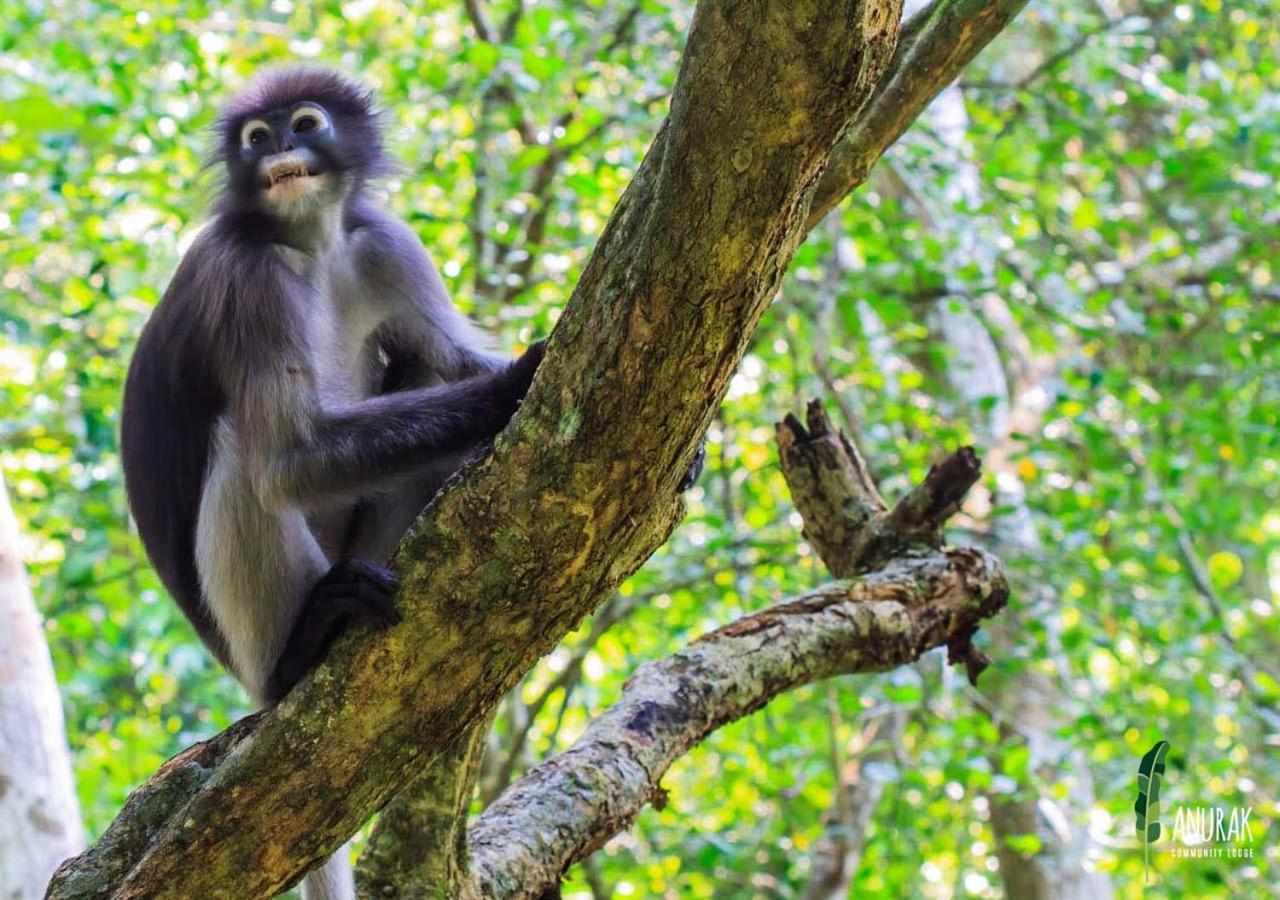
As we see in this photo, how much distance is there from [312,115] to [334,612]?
2.19 meters

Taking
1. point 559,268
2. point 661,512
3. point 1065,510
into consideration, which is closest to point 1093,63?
point 1065,510

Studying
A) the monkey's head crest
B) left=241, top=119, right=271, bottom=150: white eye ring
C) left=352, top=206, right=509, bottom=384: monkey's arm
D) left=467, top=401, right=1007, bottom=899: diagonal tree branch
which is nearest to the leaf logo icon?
left=467, top=401, right=1007, bottom=899: diagonal tree branch

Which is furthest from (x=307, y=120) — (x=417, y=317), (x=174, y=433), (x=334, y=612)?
(x=334, y=612)

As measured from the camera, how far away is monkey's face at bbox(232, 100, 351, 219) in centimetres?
438

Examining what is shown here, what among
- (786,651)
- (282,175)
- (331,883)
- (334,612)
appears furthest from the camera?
(282,175)

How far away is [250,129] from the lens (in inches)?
178

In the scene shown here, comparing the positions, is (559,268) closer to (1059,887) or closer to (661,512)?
(1059,887)

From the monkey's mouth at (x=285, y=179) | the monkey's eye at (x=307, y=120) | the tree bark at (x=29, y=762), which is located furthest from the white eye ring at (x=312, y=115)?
the tree bark at (x=29, y=762)

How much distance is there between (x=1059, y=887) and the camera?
7.52 metres

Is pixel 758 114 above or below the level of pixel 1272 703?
above

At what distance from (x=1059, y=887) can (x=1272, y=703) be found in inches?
65.3

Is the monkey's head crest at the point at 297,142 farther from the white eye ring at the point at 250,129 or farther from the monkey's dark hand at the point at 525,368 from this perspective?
the monkey's dark hand at the point at 525,368

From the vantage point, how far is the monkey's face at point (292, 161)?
14.4 ft

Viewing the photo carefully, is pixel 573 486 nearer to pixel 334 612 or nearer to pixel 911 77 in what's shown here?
pixel 334 612
